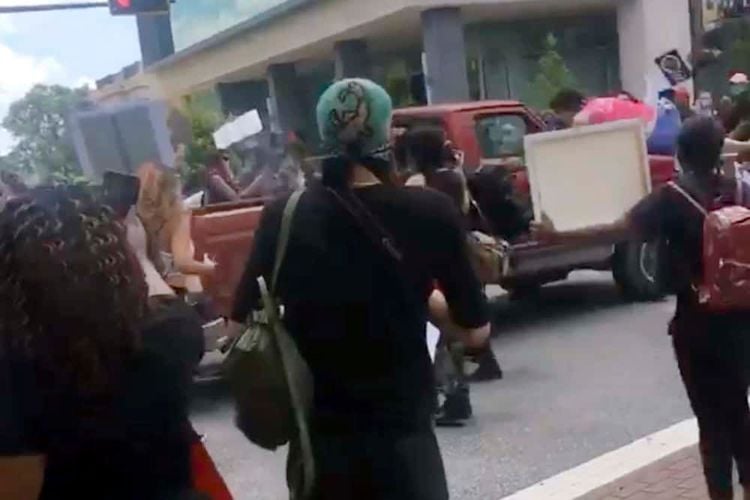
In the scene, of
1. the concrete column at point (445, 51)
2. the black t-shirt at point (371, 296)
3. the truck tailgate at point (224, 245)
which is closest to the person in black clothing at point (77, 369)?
the black t-shirt at point (371, 296)

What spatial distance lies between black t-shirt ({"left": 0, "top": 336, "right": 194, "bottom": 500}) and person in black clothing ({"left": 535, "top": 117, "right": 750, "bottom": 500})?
102 inches

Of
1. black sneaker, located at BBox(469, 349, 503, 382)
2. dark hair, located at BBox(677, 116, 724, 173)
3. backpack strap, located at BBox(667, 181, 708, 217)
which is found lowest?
black sneaker, located at BBox(469, 349, 503, 382)

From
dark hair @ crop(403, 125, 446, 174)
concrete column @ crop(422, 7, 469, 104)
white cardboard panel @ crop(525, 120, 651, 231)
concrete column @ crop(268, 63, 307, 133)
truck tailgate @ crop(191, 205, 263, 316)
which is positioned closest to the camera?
dark hair @ crop(403, 125, 446, 174)

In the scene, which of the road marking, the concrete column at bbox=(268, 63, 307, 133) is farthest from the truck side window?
the concrete column at bbox=(268, 63, 307, 133)

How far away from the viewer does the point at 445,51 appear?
23875mm

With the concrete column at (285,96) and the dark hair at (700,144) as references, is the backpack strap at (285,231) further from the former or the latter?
the concrete column at (285,96)

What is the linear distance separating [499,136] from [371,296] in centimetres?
789

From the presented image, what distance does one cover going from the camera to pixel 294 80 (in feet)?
96.8

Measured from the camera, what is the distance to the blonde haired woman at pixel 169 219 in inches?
286

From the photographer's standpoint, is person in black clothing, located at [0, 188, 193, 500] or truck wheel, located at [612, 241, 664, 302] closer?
person in black clothing, located at [0, 188, 193, 500]

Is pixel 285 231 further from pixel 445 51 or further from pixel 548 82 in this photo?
pixel 445 51

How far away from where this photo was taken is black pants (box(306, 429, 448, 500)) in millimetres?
3186

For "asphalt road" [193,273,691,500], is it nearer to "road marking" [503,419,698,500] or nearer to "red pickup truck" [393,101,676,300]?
"road marking" [503,419,698,500]

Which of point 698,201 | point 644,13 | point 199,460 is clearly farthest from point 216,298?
point 644,13
